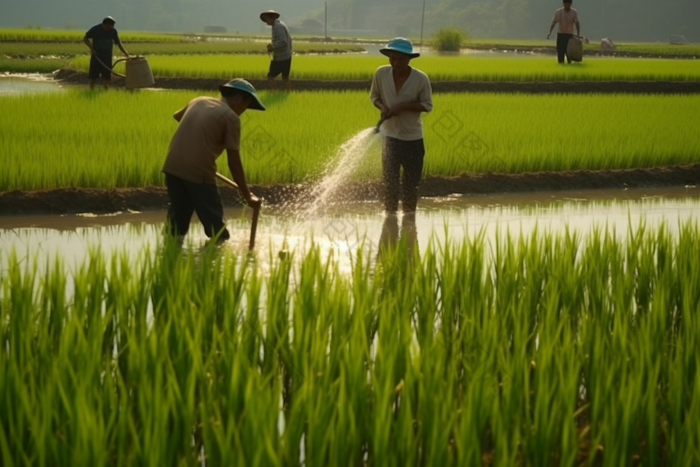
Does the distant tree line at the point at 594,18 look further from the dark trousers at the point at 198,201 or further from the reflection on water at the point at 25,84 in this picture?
the dark trousers at the point at 198,201

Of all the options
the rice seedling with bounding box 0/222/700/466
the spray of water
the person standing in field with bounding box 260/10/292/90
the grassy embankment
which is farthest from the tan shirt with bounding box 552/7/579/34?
the rice seedling with bounding box 0/222/700/466

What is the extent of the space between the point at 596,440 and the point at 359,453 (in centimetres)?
56

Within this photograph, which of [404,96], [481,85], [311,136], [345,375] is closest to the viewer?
[345,375]

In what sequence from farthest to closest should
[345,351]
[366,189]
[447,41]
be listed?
[447,41]
[366,189]
[345,351]

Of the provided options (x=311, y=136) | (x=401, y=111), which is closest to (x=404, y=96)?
(x=401, y=111)

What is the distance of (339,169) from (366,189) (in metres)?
0.45

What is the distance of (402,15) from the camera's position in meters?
107

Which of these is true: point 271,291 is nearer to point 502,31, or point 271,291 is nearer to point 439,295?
point 439,295

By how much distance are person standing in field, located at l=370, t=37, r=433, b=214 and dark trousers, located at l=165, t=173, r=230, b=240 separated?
1.29m

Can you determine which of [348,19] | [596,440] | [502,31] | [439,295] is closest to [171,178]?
[439,295]

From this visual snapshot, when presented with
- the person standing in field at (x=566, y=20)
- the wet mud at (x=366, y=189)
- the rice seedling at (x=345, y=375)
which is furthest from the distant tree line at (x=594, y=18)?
the rice seedling at (x=345, y=375)

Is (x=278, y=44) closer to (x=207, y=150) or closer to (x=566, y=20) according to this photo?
(x=566, y=20)

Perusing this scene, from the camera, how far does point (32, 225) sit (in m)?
7.02

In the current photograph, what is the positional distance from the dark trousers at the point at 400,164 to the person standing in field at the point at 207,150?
1.34 m
